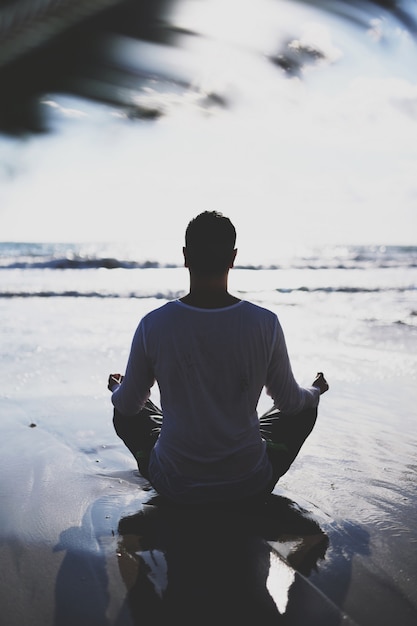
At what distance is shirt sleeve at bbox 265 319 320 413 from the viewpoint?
8.02ft

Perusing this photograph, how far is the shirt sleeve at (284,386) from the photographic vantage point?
8.02ft

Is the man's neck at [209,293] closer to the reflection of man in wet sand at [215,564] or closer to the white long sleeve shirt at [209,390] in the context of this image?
the white long sleeve shirt at [209,390]

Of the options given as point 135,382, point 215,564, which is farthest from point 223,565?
point 135,382

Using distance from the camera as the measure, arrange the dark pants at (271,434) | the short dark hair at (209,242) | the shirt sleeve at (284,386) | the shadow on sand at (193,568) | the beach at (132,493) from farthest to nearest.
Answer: the dark pants at (271,434) → the shirt sleeve at (284,386) → the short dark hair at (209,242) → the beach at (132,493) → the shadow on sand at (193,568)

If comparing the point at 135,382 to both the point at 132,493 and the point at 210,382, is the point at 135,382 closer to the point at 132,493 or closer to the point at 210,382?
the point at 210,382

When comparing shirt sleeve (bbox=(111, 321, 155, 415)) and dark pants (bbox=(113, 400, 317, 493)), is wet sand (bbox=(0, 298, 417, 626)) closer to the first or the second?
dark pants (bbox=(113, 400, 317, 493))

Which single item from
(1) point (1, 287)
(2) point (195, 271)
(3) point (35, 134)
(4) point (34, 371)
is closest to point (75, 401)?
(4) point (34, 371)

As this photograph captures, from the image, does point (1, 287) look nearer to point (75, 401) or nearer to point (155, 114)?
point (75, 401)

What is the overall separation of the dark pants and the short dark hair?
0.84 meters

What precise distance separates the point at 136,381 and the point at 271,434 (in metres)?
0.71

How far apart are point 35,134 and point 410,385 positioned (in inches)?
214

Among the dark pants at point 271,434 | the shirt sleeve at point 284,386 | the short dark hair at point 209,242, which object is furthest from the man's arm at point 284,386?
the short dark hair at point 209,242

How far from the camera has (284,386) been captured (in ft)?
8.37

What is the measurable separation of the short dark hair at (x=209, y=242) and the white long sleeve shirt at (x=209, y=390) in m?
0.16
